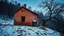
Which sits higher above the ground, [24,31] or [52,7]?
[52,7]

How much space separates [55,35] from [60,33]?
148 millimetres

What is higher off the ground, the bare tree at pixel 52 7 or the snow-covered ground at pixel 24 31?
the bare tree at pixel 52 7

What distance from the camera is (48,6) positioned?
3727 millimetres

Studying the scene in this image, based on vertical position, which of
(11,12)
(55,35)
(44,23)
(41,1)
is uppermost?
(41,1)

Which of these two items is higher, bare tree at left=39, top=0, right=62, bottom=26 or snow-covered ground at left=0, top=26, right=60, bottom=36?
bare tree at left=39, top=0, right=62, bottom=26

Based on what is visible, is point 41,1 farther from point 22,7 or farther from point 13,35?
point 13,35

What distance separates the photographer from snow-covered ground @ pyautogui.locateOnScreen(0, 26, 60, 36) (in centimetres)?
363

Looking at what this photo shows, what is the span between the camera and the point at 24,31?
367cm

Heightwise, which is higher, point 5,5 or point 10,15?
point 5,5

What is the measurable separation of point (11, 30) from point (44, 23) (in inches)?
30.7

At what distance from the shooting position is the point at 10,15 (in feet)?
12.0

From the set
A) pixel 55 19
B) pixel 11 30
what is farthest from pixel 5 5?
pixel 55 19

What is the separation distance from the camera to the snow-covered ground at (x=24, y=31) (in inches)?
143

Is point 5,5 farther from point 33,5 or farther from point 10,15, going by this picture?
point 33,5
